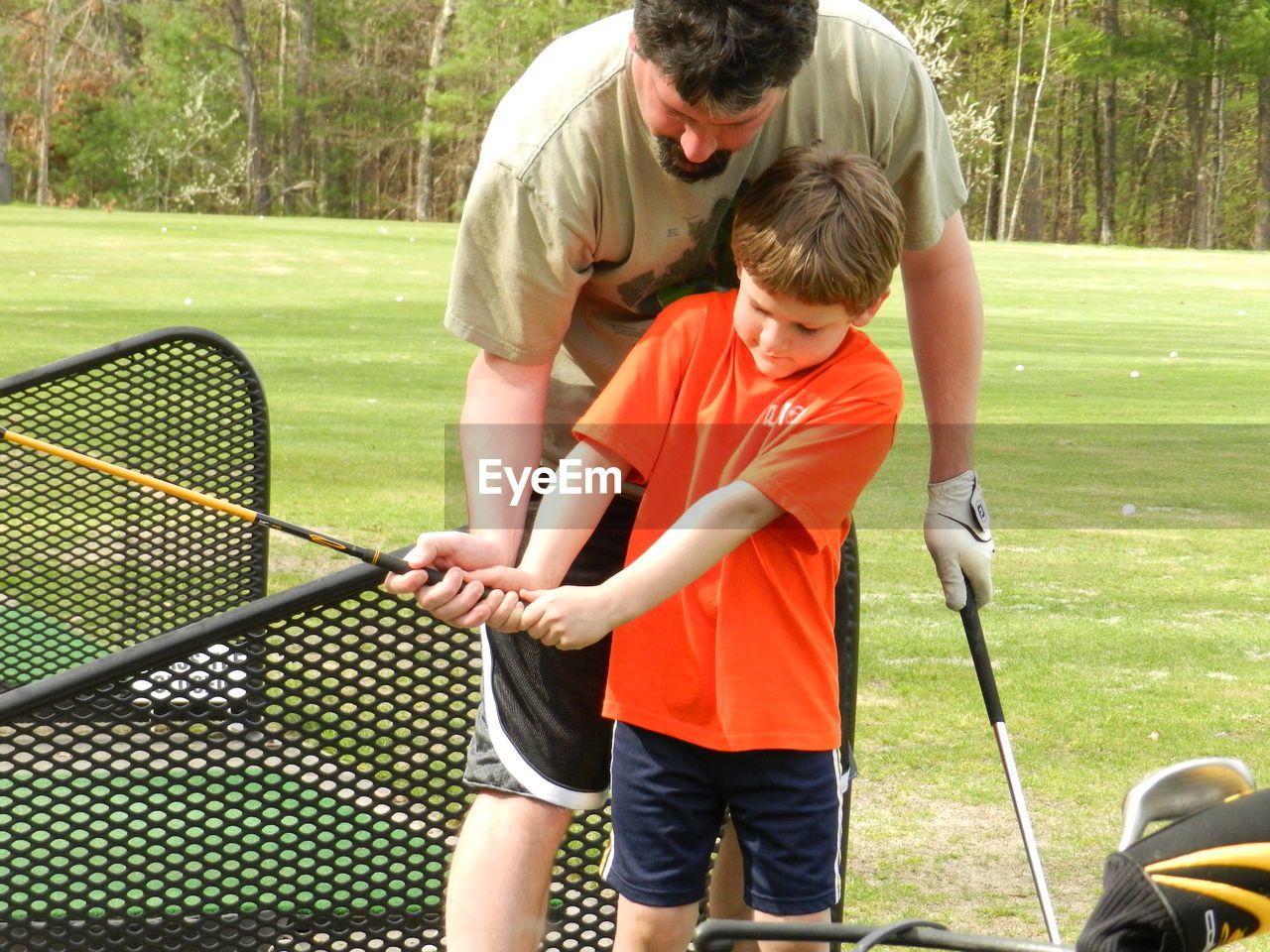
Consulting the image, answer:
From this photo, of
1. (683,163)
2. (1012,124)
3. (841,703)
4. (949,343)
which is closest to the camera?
(683,163)

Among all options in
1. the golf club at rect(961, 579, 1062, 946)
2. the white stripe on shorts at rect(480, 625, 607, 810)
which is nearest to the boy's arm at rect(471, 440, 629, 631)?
the white stripe on shorts at rect(480, 625, 607, 810)

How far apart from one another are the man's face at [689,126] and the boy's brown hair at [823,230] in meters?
0.09

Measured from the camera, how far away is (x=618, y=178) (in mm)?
2258

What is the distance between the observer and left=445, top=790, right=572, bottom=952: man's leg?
87.7 inches

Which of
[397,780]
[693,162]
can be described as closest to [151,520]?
[397,780]

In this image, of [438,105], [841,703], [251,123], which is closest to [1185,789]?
[841,703]

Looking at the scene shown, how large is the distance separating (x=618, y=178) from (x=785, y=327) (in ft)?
1.13

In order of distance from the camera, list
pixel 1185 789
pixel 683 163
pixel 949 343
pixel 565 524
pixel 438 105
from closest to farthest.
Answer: pixel 1185 789 < pixel 683 163 < pixel 565 524 < pixel 949 343 < pixel 438 105

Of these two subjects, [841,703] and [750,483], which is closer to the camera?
[750,483]

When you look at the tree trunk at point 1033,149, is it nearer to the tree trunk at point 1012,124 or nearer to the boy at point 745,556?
the tree trunk at point 1012,124

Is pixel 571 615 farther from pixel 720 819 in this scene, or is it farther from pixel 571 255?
pixel 571 255

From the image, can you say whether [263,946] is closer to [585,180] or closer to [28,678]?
[585,180]

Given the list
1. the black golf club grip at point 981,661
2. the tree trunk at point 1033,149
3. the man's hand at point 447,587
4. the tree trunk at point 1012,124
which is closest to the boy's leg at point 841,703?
the black golf club grip at point 981,661

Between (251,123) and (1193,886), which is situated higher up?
(251,123)
